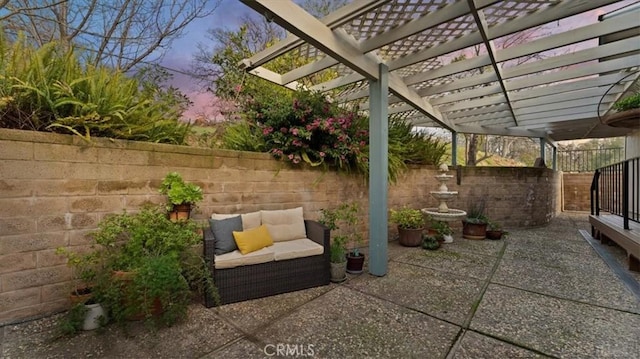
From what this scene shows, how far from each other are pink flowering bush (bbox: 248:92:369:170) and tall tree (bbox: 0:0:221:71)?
2971mm

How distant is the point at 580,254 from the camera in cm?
465

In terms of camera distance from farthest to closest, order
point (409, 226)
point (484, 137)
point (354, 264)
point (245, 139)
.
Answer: point (484, 137) → point (409, 226) → point (245, 139) → point (354, 264)

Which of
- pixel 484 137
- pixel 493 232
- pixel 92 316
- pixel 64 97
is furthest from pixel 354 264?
pixel 484 137

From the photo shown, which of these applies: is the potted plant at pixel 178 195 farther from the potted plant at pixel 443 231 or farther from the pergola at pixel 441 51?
the potted plant at pixel 443 231

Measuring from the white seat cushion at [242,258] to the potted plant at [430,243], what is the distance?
10.1ft

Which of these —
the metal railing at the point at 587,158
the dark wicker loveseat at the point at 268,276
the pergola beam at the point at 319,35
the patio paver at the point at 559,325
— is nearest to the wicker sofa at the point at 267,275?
the dark wicker loveseat at the point at 268,276

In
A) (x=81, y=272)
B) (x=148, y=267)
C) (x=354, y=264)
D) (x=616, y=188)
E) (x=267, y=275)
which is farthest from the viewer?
(x=616, y=188)

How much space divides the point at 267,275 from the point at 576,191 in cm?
1344

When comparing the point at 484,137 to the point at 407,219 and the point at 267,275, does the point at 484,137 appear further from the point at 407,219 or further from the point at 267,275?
the point at 267,275

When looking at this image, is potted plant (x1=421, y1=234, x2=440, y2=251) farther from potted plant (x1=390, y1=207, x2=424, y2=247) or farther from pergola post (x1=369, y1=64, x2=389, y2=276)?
pergola post (x1=369, y1=64, x2=389, y2=276)

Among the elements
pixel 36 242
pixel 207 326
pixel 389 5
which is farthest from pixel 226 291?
pixel 389 5

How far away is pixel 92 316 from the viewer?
2.26m

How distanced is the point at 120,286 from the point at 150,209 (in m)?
0.85

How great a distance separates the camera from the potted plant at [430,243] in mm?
4887
